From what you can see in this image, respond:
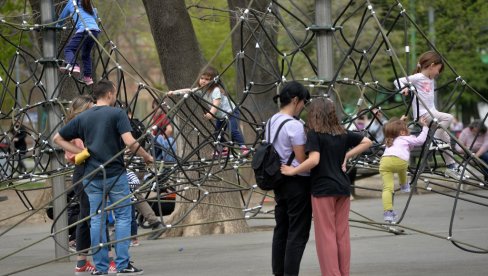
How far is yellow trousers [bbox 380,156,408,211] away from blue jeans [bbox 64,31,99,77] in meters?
3.41

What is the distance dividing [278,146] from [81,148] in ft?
7.69

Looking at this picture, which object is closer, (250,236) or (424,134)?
(424,134)

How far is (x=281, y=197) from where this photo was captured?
8820mm

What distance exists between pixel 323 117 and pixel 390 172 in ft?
12.8

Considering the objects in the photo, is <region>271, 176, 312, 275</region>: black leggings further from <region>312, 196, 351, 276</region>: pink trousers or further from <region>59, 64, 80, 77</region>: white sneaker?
<region>59, 64, 80, 77</region>: white sneaker

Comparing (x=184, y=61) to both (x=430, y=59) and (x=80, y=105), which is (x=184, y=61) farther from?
(x=430, y=59)

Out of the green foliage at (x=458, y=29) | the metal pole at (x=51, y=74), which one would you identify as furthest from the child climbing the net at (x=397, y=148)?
the green foliage at (x=458, y=29)

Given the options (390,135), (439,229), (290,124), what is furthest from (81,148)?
(439,229)

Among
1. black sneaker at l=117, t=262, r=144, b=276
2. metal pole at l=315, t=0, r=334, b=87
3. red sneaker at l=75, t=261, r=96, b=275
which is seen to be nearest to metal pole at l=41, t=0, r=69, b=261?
red sneaker at l=75, t=261, r=96, b=275

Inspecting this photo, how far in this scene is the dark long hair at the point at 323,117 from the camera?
8.48 meters

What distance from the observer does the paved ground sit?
1029 cm

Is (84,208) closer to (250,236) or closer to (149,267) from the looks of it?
(149,267)

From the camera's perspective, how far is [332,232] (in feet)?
28.3

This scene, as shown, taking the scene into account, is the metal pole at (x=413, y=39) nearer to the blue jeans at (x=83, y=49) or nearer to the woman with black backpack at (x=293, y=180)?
the blue jeans at (x=83, y=49)
